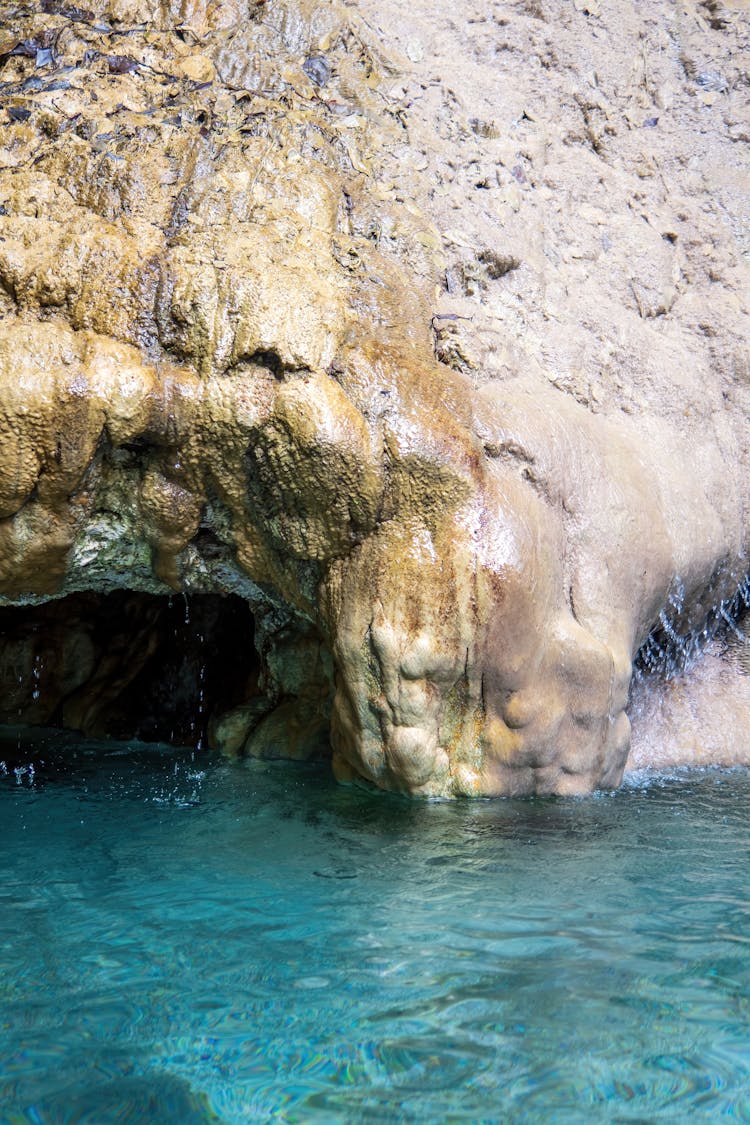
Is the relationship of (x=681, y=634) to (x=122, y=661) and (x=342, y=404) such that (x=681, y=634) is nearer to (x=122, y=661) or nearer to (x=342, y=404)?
(x=342, y=404)

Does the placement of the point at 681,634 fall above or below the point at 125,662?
above

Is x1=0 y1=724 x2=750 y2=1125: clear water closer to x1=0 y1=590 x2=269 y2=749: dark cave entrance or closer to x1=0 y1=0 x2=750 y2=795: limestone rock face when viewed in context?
x1=0 y1=0 x2=750 y2=795: limestone rock face

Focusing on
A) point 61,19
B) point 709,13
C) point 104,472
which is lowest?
point 104,472

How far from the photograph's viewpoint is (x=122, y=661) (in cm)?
633

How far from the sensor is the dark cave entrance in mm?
6168

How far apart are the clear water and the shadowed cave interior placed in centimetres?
198

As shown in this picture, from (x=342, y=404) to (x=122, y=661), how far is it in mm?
3011

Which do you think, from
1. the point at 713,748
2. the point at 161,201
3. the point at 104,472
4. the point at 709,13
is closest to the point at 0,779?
the point at 104,472

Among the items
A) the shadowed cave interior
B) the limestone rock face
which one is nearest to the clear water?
the limestone rock face

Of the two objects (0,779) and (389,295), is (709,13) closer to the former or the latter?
(389,295)

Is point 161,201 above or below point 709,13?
below

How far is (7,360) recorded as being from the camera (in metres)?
3.74

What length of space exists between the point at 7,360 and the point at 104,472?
23.1 inches

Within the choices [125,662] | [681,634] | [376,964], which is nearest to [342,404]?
[376,964]
